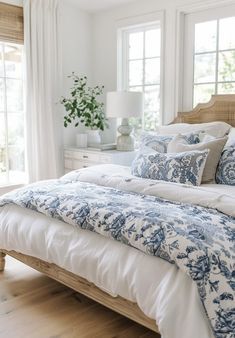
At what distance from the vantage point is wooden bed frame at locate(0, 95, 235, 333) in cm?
184

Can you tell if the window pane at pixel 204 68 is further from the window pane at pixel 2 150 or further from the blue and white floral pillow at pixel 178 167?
the window pane at pixel 2 150

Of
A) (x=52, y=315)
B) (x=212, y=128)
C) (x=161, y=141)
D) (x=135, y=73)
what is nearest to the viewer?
(x=52, y=315)

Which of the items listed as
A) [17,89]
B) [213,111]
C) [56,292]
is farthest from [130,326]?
[17,89]

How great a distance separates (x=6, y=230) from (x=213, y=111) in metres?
2.15

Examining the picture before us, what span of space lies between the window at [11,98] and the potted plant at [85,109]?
51 cm

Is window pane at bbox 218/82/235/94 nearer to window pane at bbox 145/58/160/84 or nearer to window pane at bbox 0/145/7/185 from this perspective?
window pane at bbox 145/58/160/84

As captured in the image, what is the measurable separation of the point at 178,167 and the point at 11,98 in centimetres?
225

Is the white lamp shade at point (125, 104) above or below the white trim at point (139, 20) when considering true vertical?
below

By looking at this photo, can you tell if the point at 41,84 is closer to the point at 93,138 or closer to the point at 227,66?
the point at 93,138

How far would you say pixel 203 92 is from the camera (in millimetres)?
3801

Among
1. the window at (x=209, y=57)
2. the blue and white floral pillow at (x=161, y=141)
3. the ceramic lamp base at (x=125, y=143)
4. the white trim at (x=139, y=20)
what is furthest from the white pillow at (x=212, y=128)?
the white trim at (x=139, y=20)

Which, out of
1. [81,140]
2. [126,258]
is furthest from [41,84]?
[126,258]

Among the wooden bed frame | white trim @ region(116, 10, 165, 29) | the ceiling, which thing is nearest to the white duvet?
the wooden bed frame

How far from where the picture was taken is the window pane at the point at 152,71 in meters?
4.13
